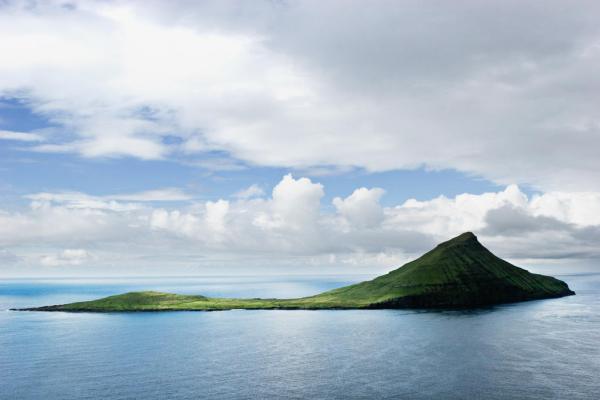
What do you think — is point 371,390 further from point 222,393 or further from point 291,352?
point 291,352

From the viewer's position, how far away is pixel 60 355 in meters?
176

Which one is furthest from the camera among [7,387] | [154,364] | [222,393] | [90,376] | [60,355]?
[60,355]

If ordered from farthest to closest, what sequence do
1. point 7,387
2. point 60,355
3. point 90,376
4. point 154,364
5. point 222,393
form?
point 60,355 < point 154,364 < point 90,376 < point 7,387 < point 222,393

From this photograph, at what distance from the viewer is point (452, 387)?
407 feet

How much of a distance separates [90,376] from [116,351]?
45303mm

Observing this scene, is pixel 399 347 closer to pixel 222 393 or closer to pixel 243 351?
pixel 243 351

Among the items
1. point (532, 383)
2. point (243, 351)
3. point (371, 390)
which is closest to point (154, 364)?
point (243, 351)

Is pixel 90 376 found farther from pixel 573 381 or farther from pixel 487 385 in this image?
pixel 573 381

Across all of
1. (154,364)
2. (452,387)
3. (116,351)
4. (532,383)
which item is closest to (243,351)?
(154,364)

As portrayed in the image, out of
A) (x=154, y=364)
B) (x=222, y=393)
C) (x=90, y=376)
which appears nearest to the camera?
(x=222, y=393)

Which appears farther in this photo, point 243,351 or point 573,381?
point 243,351

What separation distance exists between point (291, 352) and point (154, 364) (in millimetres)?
49001

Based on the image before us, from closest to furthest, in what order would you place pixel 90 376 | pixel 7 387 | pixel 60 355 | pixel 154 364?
pixel 7 387 < pixel 90 376 < pixel 154 364 < pixel 60 355

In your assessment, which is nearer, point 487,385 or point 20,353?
point 487,385
